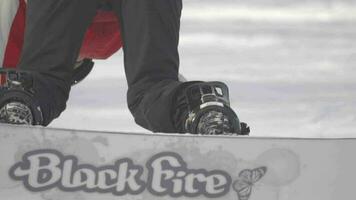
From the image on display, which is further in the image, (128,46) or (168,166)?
(128,46)

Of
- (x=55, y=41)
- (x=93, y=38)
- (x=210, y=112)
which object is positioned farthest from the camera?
(x=93, y=38)

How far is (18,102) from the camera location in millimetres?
908

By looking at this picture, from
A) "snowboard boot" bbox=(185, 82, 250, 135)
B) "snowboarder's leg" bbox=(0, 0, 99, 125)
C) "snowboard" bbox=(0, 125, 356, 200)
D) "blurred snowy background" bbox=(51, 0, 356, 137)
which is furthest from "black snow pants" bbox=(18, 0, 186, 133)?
"blurred snowy background" bbox=(51, 0, 356, 137)

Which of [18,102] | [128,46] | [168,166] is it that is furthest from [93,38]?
[168,166]

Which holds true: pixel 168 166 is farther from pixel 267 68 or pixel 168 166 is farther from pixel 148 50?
pixel 267 68

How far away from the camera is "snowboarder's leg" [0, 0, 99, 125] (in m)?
1.08

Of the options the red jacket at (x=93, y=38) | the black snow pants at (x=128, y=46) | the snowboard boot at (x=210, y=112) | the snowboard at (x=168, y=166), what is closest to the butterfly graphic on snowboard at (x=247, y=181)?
the snowboard at (x=168, y=166)

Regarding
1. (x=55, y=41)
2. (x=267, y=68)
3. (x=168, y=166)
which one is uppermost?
(x=267, y=68)

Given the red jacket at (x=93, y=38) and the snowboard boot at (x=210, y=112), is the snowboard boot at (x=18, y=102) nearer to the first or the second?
the snowboard boot at (x=210, y=112)

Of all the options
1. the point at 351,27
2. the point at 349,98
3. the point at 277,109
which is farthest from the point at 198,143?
the point at 351,27

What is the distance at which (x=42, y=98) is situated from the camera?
0.98 meters

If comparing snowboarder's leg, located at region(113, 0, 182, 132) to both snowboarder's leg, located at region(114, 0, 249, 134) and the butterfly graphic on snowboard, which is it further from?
the butterfly graphic on snowboard

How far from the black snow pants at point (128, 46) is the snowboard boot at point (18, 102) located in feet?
0.28

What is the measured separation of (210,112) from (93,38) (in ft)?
2.32
